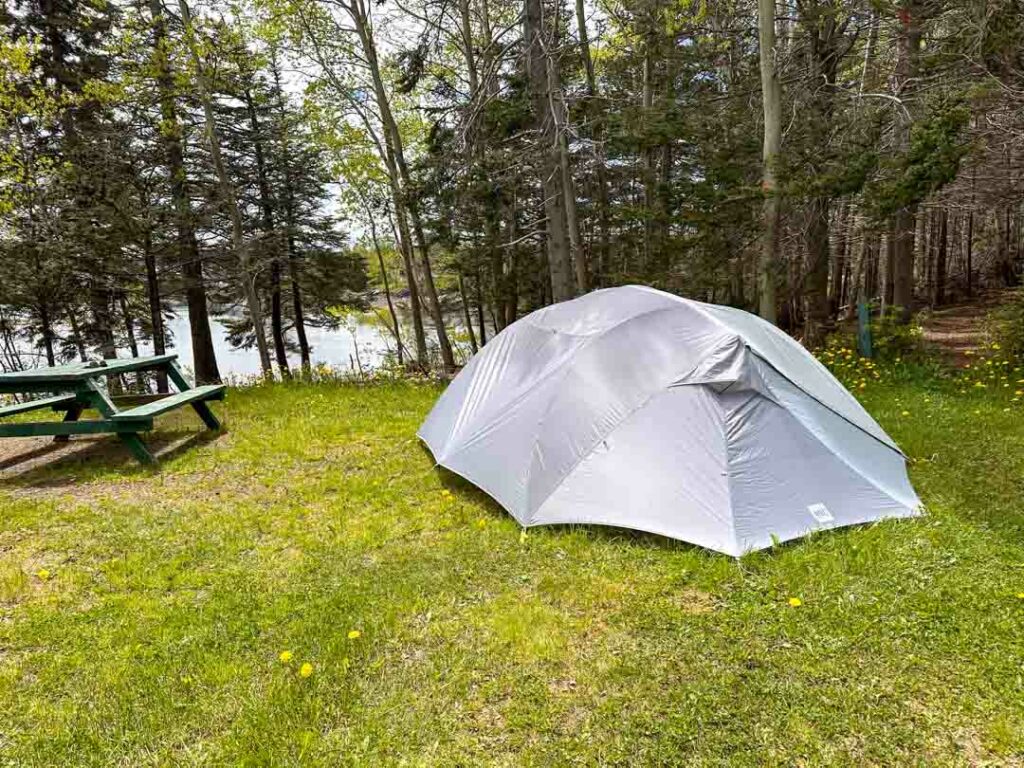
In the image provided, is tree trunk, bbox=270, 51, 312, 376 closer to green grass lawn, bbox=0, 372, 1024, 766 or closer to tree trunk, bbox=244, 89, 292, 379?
tree trunk, bbox=244, 89, 292, 379

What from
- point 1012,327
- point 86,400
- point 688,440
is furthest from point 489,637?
point 1012,327

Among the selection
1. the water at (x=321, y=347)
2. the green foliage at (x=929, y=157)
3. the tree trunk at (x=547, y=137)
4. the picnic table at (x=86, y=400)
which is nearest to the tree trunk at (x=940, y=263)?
the green foliage at (x=929, y=157)

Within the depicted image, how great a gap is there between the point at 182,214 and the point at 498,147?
6.08m

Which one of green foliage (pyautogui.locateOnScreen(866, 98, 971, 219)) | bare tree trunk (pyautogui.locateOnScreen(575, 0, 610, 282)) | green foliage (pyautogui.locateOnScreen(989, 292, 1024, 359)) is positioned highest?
bare tree trunk (pyautogui.locateOnScreen(575, 0, 610, 282))

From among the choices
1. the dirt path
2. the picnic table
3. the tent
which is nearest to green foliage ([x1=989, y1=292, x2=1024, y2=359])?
the dirt path

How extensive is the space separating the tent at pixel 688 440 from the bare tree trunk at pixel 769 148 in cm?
345

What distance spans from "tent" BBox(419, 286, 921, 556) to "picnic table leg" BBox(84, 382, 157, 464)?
10.0 ft

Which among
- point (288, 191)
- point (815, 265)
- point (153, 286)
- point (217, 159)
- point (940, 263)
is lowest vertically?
point (940, 263)

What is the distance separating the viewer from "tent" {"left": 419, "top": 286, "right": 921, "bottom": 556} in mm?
3105

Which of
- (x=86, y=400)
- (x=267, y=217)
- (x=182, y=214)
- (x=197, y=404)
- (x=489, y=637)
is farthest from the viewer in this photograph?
(x=267, y=217)

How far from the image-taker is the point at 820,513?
312 cm

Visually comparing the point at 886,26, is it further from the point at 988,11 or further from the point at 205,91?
the point at 205,91

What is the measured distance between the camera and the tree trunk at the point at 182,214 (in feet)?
29.4

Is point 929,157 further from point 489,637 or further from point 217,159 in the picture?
point 217,159
